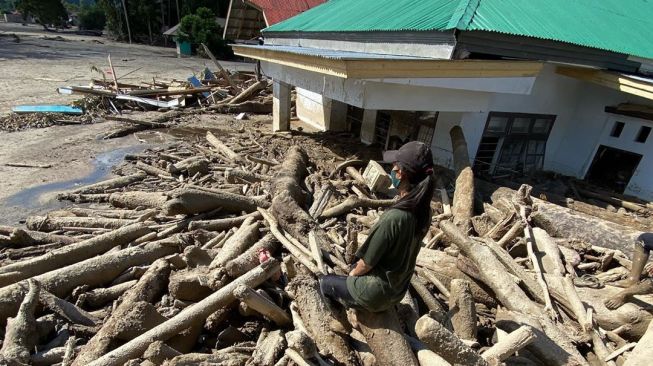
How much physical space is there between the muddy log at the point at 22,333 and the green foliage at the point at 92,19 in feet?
261

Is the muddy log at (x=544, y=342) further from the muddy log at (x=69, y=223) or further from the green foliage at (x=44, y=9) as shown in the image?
the green foliage at (x=44, y=9)

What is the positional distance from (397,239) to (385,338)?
1.04 m

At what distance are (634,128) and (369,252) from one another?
37.1ft

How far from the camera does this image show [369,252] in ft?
10.4

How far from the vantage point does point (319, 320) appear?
3.61m

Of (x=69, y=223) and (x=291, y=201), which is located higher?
(x=291, y=201)

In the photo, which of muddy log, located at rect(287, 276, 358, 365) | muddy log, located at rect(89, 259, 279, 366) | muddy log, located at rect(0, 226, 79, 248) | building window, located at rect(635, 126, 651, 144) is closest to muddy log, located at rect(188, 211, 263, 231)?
muddy log, located at rect(0, 226, 79, 248)

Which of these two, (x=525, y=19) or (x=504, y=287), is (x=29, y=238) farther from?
(x=525, y=19)

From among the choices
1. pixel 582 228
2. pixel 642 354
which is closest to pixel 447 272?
pixel 642 354

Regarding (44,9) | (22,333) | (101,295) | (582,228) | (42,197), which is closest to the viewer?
(22,333)

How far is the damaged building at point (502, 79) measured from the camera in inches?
312

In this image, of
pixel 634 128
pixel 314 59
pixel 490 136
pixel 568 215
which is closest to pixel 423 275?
pixel 568 215

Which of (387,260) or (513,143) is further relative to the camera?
(513,143)

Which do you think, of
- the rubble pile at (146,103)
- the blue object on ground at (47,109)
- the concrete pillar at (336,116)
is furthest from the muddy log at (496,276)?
the blue object on ground at (47,109)
